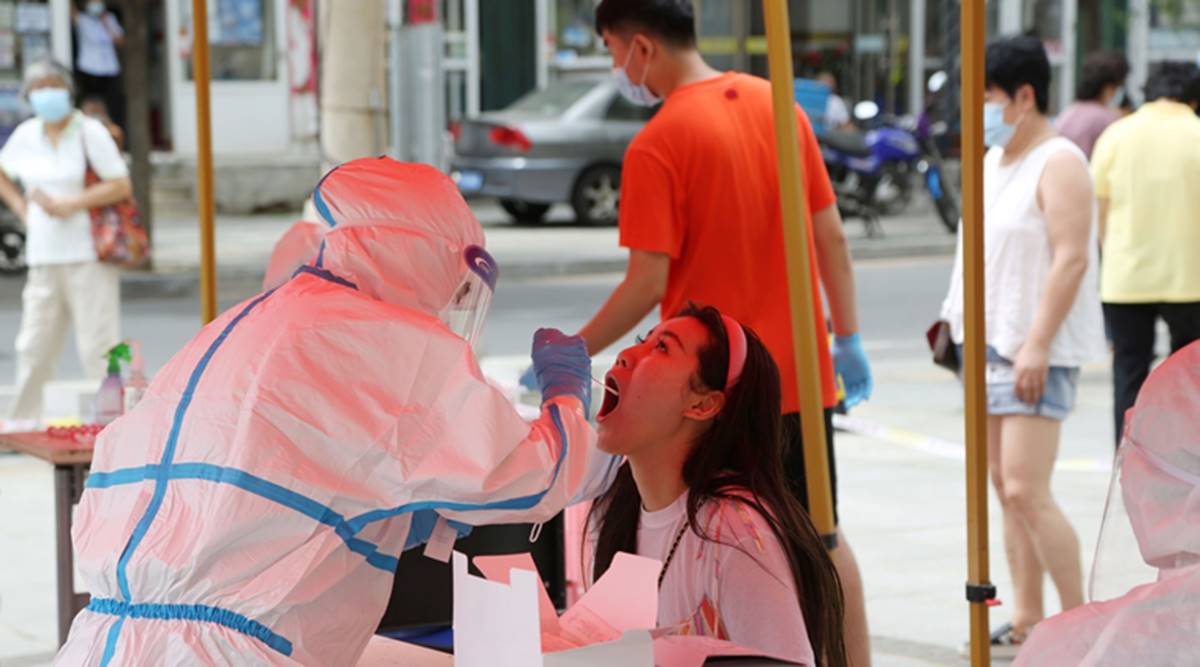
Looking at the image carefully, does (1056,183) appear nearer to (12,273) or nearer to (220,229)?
(12,273)

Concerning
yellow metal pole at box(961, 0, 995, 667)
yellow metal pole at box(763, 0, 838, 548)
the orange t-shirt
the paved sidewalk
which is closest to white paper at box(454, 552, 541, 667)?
yellow metal pole at box(763, 0, 838, 548)

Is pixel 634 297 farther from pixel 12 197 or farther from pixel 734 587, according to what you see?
pixel 12 197

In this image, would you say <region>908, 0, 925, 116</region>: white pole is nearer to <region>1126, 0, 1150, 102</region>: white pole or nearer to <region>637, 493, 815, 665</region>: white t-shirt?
<region>1126, 0, 1150, 102</region>: white pole

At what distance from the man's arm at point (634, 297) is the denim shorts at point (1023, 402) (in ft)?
3.63

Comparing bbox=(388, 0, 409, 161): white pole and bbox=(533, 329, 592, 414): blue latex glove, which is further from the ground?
bbox=(388, 0, 409, 161): white pole

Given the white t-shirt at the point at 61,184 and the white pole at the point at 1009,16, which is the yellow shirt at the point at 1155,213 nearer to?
the white t-shirt at the point at 61,184

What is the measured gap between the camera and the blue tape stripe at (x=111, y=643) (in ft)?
8.10

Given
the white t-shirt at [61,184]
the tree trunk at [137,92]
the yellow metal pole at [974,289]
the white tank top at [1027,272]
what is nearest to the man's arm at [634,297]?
the yellow metal pole at [974,289]

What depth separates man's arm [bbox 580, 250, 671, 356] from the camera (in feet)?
14.5

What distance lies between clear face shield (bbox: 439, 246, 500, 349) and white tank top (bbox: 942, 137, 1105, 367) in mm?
2537

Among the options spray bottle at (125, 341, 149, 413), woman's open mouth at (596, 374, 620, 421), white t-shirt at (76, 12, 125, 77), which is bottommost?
spray bottle at (125, 341, 149, 413)

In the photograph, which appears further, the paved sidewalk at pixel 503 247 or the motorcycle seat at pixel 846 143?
the motorcycle seat at pixel 846 143

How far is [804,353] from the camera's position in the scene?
3660 mm

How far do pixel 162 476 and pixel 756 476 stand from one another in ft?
3.56
